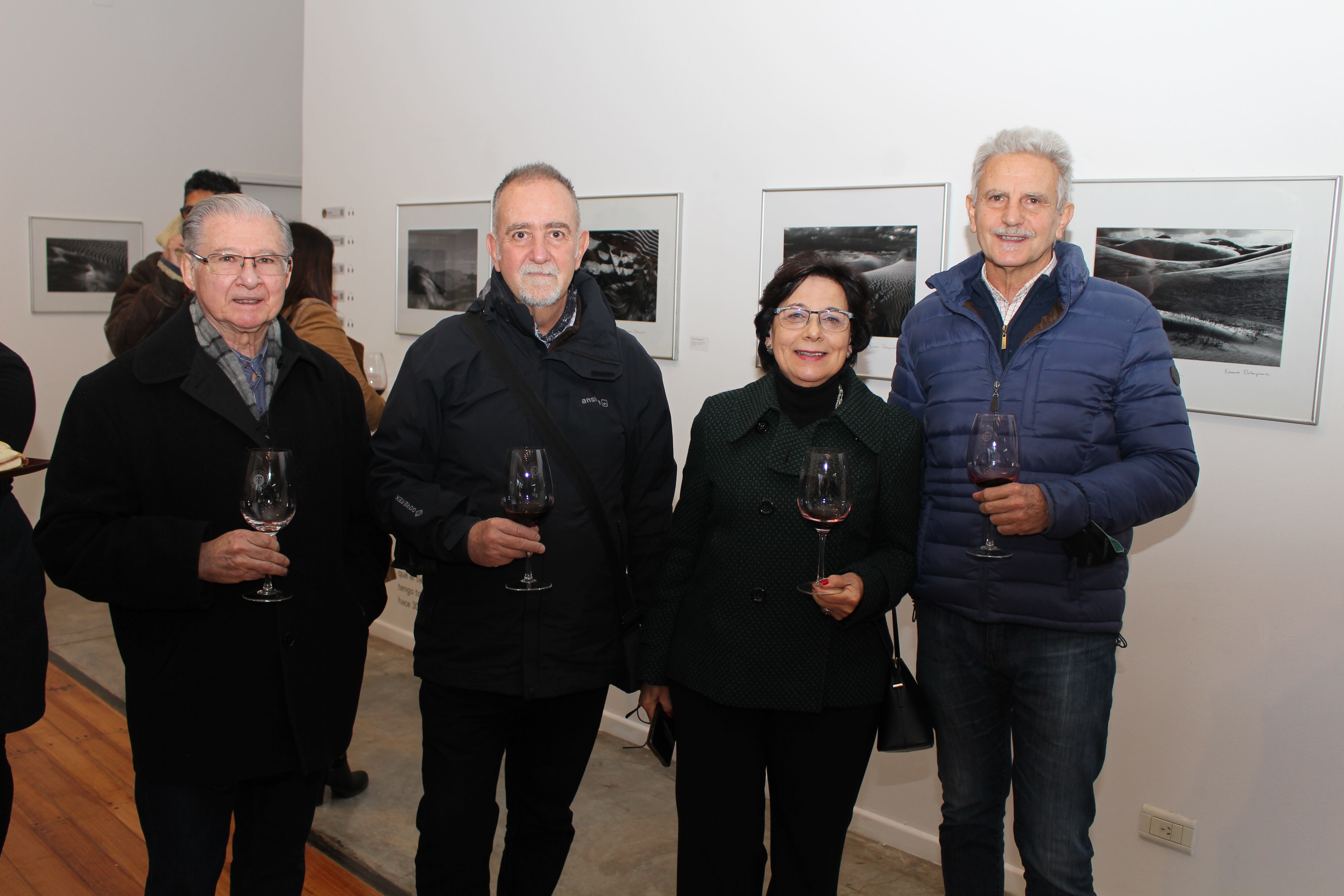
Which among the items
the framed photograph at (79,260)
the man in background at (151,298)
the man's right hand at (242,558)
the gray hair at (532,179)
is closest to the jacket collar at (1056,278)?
the gray hair at (532,179)

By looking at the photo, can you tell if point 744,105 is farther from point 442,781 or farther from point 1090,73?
point 442,781

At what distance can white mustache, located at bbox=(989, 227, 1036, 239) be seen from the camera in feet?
6.95

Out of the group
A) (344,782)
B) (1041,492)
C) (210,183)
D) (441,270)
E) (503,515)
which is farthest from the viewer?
(441,270)

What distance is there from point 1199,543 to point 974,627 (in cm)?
106

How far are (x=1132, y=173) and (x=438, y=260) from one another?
3.40 metres

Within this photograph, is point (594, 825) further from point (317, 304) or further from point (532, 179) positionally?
point (532, 179)

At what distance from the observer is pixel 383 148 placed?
212 inches

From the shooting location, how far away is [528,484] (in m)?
1.99

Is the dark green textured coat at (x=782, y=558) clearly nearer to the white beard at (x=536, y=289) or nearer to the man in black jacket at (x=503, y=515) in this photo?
the man in black jacket at (x=503, y=515)

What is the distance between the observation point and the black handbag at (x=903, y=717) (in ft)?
7.00

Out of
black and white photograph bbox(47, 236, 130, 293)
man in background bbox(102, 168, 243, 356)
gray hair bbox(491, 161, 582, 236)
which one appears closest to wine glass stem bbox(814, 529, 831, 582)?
gray hair bbox(491, 161, 582, 236)

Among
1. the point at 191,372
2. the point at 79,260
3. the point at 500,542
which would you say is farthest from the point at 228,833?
the point at 79,260

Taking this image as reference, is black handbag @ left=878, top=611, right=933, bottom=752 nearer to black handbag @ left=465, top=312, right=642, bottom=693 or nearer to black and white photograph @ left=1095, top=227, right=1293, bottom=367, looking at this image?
black handbag @ left=465, top=312, right=642, bottom=693

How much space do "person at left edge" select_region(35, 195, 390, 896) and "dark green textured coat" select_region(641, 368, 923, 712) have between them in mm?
772
